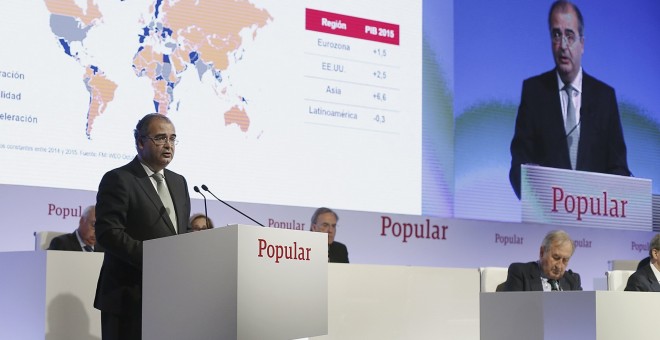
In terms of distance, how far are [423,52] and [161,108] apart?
2292mm

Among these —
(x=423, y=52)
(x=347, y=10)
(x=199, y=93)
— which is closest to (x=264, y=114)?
(x=199, y=93)

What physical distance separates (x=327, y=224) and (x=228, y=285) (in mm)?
3459

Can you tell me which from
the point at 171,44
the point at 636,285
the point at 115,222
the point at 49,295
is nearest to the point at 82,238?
the point at 171,44

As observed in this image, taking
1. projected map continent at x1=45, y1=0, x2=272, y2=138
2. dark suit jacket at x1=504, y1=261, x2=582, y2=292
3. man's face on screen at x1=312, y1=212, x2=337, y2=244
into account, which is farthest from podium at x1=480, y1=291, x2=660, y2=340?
projected map continent at x1=45, y1=0, x2=272, y2=138

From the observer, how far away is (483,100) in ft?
25.6

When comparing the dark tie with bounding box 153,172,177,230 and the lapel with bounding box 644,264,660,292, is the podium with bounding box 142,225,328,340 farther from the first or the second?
the lapel with bounding box 644,264,660,292

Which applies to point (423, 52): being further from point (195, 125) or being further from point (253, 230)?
point (253, 230)

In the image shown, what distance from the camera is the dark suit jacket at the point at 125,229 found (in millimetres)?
3146

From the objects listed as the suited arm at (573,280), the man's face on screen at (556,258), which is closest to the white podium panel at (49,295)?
the man's face on screen at (556,258)

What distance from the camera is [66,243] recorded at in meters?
5.47

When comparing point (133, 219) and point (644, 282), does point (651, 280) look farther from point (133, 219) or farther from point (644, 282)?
point (133, 219)

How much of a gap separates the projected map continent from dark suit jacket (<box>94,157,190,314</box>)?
2573 mm

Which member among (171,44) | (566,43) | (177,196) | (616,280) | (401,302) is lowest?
(401,302)

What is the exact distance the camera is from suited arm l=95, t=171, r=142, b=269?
3129 millimetres
